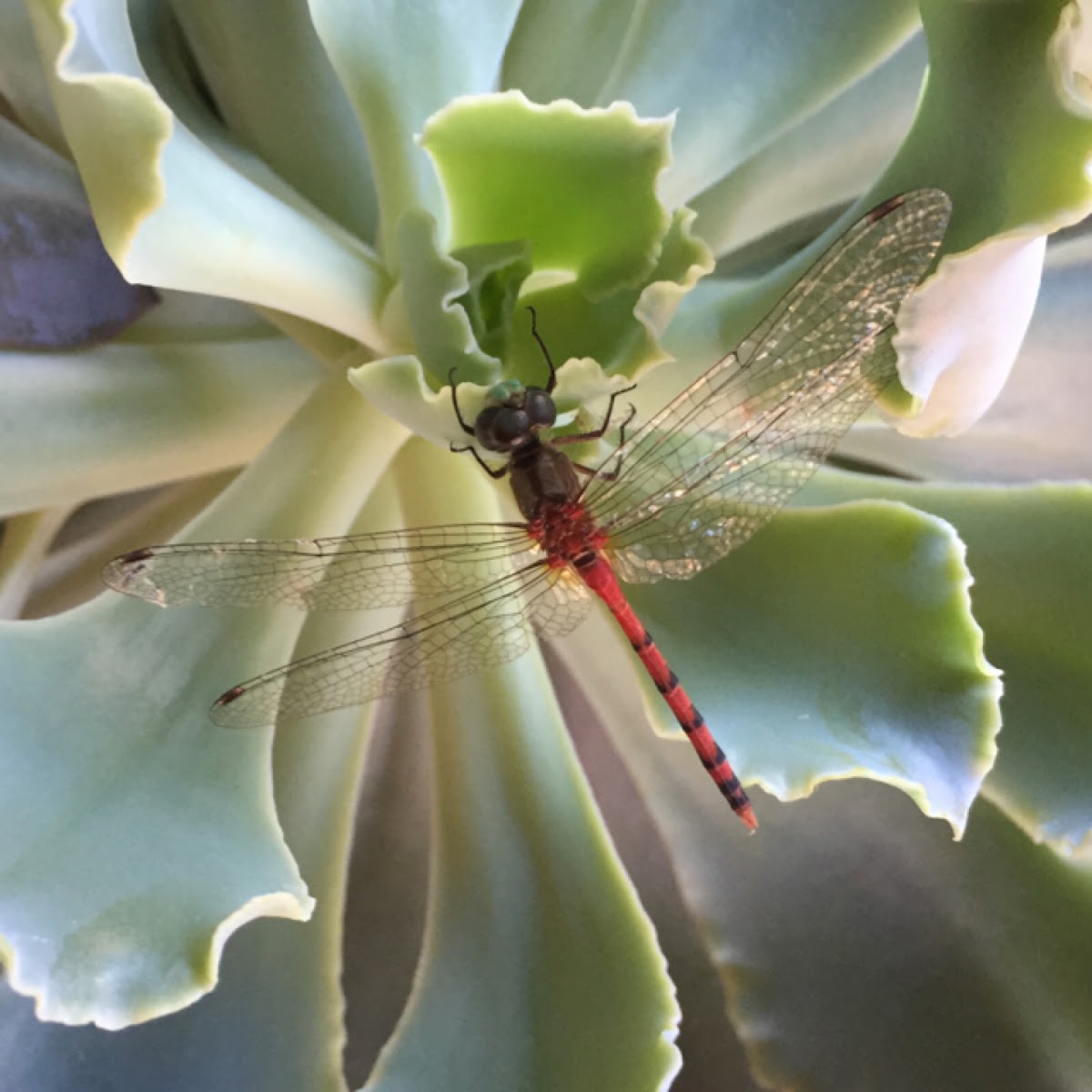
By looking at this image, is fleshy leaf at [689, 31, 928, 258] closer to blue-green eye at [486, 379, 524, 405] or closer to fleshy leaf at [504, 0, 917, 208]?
fleshy leaf at [504, 0, 917, 208]

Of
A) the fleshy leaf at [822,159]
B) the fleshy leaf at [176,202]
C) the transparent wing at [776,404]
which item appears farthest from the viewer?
the fleshy leaf at [822,159]

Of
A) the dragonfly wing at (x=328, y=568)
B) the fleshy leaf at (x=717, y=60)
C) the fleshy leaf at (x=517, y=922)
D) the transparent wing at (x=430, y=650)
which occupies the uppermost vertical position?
the fleshy leaf at (x=717, y=60)

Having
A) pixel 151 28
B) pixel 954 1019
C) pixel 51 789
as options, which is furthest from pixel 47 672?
pixel 954 1019

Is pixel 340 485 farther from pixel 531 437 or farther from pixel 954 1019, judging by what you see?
pixel 954 1019

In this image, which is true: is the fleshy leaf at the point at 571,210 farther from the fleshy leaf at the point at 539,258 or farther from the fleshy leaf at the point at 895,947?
the fleshy leaf at the point at 895,947

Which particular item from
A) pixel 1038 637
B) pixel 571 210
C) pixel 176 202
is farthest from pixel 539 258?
pixel 1038 637

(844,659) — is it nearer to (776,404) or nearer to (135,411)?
(776,404)

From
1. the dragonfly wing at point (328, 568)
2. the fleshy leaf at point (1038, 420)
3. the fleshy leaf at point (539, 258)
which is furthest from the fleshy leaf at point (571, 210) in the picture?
the fleshy leaf at point (1038, 420)
